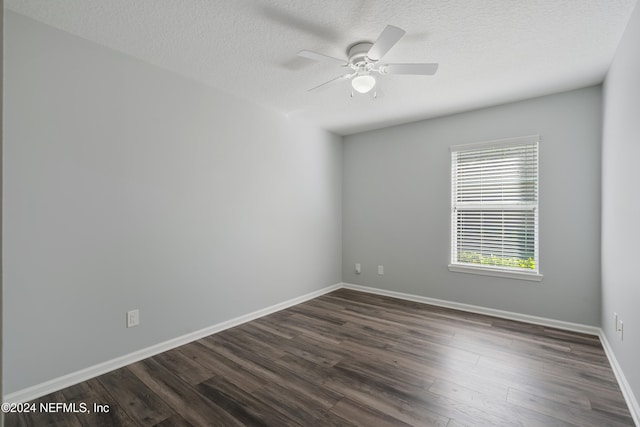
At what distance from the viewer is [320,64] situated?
8.91 ft

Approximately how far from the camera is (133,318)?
2.63 meters

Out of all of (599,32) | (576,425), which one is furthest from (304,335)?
(599,32)

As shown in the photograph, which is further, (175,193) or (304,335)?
(304,335)

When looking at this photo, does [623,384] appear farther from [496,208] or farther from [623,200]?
[496,208]

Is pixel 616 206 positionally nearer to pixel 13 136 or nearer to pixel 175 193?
pixel 175 193

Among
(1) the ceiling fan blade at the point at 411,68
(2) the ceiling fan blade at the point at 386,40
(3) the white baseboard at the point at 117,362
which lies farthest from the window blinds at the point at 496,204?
(3) the white baseboard at the point at 117,362

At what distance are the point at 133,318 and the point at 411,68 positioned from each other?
294 cm

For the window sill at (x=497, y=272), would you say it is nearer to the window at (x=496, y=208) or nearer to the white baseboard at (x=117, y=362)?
the window at (x=496, y=208)

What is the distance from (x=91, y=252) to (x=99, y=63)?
1.44 m

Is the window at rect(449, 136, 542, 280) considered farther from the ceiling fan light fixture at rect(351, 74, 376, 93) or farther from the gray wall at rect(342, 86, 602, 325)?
Result: the ceiling fan light fixture at rect(351, 74, 376, 93)

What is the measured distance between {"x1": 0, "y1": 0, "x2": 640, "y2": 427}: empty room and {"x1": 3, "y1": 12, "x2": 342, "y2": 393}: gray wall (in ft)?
0.05

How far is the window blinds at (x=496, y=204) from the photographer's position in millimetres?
3525

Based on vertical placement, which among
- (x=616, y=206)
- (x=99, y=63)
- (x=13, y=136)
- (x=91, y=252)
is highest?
(x=99, y=63)

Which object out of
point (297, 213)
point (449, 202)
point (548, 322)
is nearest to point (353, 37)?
point (297, 213)
